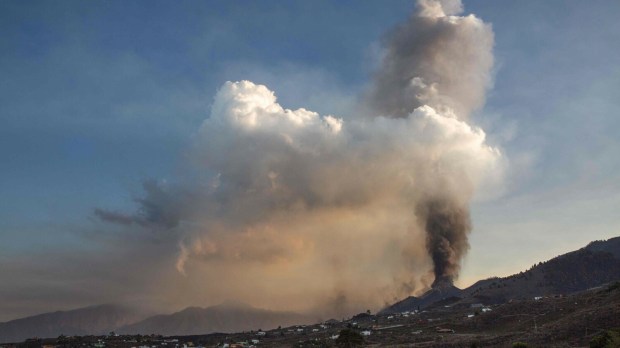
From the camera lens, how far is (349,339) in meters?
99.6

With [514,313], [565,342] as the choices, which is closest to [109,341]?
[514,313]

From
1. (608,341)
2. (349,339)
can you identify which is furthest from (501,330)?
(608,341)

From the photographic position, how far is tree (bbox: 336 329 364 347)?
99000 mm

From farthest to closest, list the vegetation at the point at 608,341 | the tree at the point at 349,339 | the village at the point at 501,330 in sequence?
1. the tree at the point at 349,339
2. the village at the point at 501,330
3. the vegetation at the point at 608,341

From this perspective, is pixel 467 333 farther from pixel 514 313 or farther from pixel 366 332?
pixel 366 332

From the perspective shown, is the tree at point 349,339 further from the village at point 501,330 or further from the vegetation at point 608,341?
the vegetation at point 608,341

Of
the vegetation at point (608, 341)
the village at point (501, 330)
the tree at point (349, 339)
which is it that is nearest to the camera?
the vegetation at point (608, 341)

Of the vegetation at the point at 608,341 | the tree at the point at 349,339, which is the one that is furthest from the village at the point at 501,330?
the vegetation at the point at 608,341

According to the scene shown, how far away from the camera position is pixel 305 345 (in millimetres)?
131250

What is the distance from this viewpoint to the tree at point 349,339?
99.0 metres

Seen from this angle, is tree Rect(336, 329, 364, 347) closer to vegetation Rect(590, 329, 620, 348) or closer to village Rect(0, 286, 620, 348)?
village Rect(0, 286, 620, 348)

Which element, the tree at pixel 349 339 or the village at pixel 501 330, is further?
the tree at pixel 349 339

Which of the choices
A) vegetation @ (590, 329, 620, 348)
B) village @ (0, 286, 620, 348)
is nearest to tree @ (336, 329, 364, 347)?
village @ (0, 286, 620, 348)

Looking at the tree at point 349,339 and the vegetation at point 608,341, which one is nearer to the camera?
the vegetation at point 608,341
